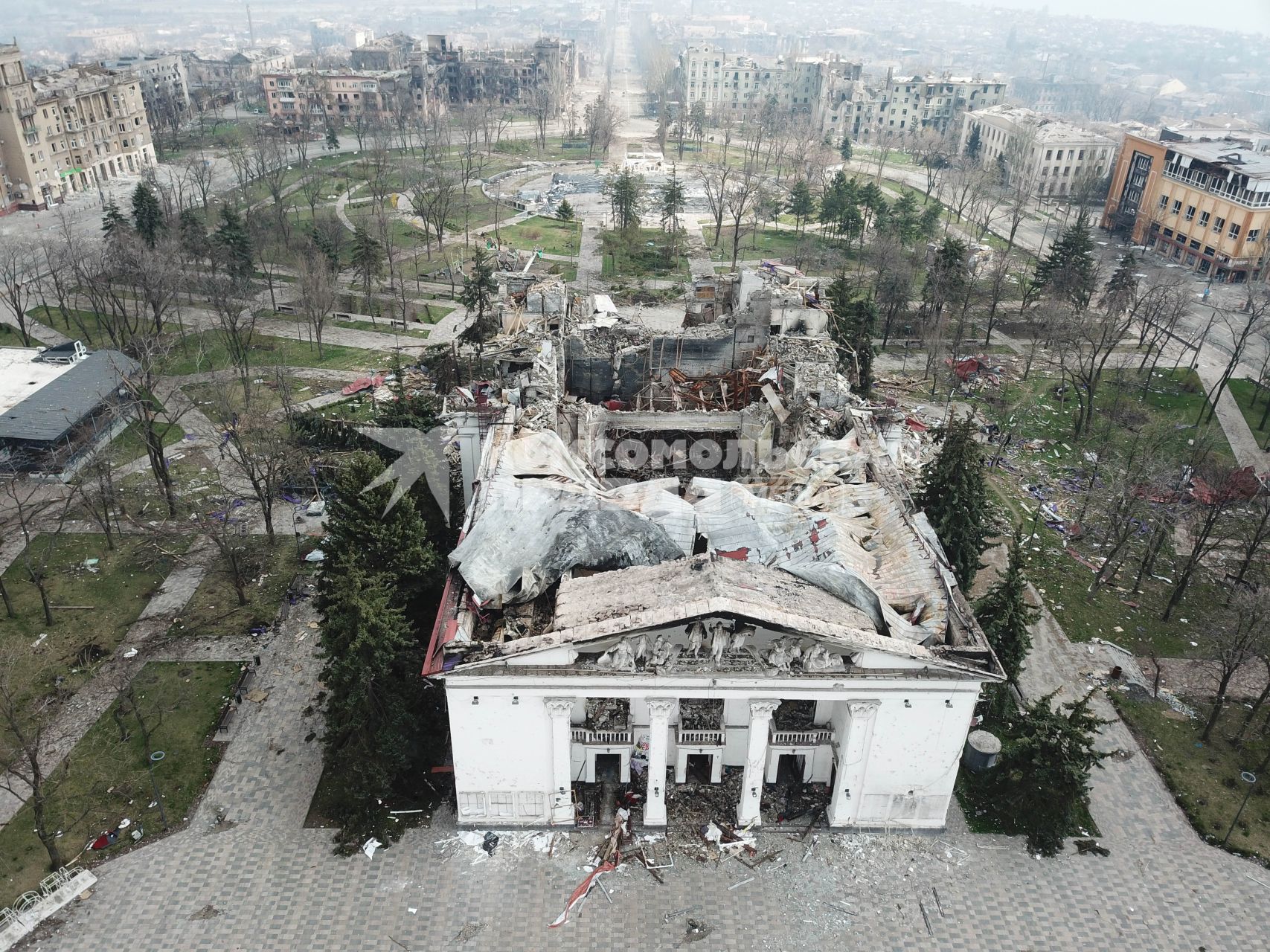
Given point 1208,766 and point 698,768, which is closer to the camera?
point 698,768

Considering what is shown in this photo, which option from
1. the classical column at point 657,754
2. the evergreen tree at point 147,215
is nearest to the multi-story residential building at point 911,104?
the evergreen tree at point 147,215

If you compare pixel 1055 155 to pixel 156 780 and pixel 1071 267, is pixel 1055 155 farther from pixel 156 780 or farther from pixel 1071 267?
pixel 156 780

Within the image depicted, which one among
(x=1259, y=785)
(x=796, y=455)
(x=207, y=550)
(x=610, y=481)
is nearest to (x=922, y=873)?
(x=1259, y=785)

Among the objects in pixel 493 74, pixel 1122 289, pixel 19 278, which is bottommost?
pixel 19 278

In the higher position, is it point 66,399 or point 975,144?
point 975,144

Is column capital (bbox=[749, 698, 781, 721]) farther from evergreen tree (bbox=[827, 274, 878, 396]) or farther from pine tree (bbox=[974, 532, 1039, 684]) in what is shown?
evergreen tree (bbox=[827, 274, 878, 396])

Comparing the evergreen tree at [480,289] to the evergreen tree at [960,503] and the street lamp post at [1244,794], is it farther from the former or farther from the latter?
the street lamp post at [1244,794]

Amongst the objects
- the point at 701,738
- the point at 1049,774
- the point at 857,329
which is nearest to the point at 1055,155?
the point at 857,329

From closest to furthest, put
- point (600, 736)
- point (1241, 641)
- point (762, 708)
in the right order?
1. point (762, 708)
2. point (600, 736)
3. point (1241, 641)
